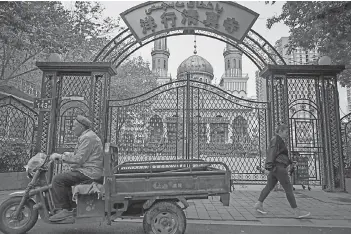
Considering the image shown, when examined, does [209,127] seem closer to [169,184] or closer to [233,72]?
[169,184]

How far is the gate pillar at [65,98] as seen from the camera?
27.9ft

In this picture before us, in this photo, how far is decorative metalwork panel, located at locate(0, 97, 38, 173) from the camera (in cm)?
907

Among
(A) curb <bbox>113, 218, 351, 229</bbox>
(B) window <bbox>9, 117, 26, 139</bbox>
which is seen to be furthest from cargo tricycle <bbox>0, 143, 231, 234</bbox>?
(B) window <bbox>9, 117, 26, 139</bbox>

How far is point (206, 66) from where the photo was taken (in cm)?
5319

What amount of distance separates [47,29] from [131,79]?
1175 cm

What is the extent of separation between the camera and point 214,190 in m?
4.25

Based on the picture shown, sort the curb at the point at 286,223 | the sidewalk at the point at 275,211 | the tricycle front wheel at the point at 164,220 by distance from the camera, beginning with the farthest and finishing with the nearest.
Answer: the sidewalk at the point at 275,211 → the curb at the point at 286,223 → the tricycle front wheel at the point at 164,220

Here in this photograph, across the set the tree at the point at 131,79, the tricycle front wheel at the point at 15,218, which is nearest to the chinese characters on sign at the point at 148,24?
the tricycle front wheel at the point at 15,218

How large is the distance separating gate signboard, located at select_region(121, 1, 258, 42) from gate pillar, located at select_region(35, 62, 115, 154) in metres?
1.79

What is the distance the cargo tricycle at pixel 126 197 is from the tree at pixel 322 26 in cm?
576

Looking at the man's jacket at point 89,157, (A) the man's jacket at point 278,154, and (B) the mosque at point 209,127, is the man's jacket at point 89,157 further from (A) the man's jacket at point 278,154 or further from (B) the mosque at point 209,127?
(B) the mosque at point 209,127

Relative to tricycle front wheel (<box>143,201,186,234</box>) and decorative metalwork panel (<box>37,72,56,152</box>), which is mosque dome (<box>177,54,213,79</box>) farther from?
tricycle front wheel (<box>143,201,186,234</box>)

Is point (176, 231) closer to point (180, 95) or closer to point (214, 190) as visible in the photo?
point (214, 190)

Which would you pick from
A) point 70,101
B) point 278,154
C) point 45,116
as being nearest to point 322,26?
point 278,154
